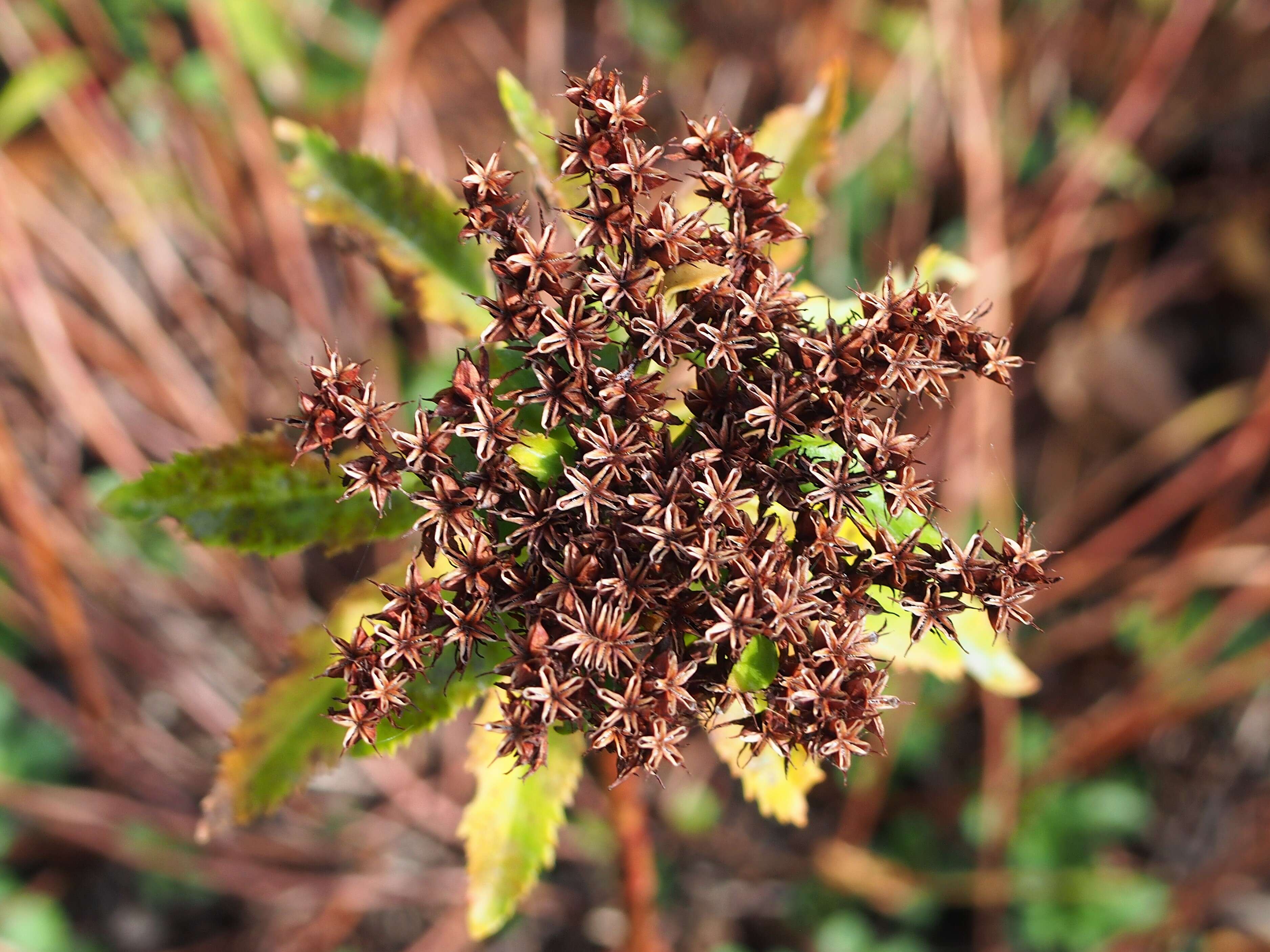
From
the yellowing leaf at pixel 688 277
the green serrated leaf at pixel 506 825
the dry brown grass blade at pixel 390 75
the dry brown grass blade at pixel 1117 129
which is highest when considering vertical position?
the dry brown grass blade at pixel 1117 129

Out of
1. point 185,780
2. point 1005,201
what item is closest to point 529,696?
point 185,780

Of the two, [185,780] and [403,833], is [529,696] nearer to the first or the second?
[403,833]

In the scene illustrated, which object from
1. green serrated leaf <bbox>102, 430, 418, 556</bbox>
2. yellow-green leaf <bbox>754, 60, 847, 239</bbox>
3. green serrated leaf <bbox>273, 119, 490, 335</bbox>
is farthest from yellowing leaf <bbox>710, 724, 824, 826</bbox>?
yellow-green leaf <bbox>754, 60, 847, 239</bbox>

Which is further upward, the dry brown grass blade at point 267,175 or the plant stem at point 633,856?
the dry brown grass blade at point 267,175

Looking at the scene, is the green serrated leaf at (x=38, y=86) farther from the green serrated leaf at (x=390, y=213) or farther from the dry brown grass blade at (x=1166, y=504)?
the dry brown grass blade at (x=1166, y=504)

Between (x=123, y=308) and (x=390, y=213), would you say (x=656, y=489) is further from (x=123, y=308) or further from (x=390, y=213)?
(x=123, y=308)

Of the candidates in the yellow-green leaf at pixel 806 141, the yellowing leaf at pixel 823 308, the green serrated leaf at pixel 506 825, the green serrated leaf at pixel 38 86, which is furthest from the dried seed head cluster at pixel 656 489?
the green serrated leaf at pixel 38 86
